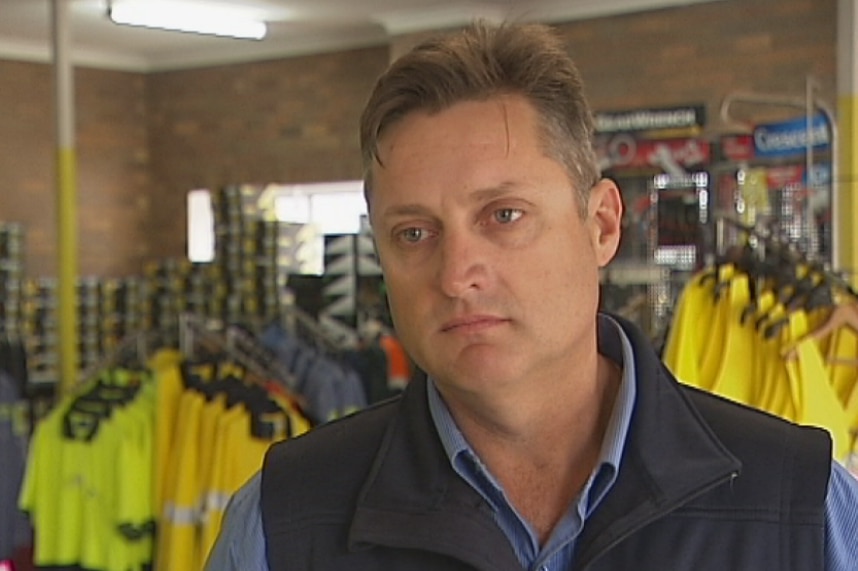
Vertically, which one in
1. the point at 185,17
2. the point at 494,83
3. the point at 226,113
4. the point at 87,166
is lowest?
the point at 494,83

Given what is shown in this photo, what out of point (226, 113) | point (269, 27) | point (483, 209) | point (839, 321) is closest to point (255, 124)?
→ point (226, 113)

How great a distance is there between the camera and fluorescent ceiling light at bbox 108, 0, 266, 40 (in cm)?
721

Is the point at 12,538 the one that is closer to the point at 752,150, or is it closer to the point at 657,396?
the point at 657,396

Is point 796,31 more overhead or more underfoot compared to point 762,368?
more overhead

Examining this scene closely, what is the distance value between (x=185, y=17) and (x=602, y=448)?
22.3 feet

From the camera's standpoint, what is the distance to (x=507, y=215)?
124cm

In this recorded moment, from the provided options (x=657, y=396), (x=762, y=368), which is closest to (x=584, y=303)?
(x=657, y=396)

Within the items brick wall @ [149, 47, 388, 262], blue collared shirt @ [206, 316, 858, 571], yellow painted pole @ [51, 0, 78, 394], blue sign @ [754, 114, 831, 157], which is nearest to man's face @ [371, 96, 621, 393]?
blue collared shirt @ [206, 316, 858, 571]

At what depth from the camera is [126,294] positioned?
9.01m

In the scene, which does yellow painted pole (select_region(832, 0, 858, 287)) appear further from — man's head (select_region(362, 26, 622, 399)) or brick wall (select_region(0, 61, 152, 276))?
brick wall (select_region(0, 61, 152, 276))

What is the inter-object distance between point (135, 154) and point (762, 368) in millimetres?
8644

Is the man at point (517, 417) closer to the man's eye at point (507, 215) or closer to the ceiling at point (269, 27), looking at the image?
the man's eye at point (507, 215)

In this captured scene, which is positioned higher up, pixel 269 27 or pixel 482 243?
pixel 269 27

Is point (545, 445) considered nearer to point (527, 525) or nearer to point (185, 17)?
point (527, 525)
